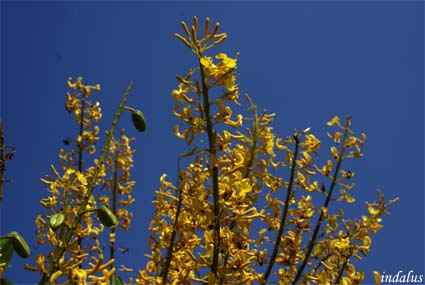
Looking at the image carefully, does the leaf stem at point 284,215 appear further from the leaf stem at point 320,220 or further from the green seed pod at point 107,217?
the green seed pod at point 107,217

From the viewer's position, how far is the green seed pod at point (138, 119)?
6.82 ft

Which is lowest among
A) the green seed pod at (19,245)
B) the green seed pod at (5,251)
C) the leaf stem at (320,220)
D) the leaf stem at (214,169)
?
the green seed pod at (19,245)

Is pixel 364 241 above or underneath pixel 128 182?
underneath

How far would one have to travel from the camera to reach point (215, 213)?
212 cm

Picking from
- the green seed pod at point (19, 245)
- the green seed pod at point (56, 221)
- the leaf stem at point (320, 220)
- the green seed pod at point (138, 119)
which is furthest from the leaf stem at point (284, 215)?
the green seed pod at point (19, 245)

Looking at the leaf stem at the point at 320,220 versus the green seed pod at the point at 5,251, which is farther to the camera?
the leaf stem at the point at 320,220

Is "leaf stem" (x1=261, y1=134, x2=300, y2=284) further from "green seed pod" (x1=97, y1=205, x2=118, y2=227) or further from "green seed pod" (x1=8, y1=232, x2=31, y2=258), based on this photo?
"green seed pod" (x1=8, y1=232, x2=31, y2=258)

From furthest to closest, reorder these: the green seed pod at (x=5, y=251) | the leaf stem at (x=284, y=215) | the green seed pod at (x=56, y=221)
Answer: the leaf stem at (x=284, y=215), the green seed pod at (x=5, y=251), the green seed pod at (x=56, y=221)

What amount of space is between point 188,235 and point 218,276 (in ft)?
1.09

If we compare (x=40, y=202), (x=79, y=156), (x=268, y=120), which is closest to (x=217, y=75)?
(x=268, y=120)

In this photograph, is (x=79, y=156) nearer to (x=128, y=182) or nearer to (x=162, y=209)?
(x=128, y=182)

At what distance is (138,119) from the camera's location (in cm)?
208

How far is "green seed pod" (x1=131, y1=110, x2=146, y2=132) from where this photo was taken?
6.82 ft

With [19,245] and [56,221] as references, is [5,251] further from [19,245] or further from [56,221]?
[19,245]
